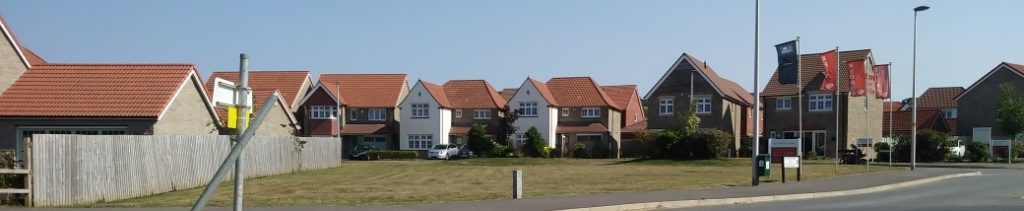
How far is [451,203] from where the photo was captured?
53.6ft

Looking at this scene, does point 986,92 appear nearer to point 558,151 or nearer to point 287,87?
point 558,151

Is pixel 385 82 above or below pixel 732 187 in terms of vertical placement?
above

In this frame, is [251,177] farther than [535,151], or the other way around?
[535,151]

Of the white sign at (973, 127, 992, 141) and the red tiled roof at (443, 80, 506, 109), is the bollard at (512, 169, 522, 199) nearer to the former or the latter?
the white sign at (973, 127, 992, 141)

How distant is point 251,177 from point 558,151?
35468 mm

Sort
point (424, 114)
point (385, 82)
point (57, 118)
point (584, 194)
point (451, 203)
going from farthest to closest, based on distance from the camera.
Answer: point (385, 82), point (424, 114), point (57, 118), point (584, 194), point (451, 203)

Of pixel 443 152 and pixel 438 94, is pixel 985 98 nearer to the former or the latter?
pixel 443 152

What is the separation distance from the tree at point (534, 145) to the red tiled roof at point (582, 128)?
3.59 m

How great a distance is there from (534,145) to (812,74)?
19822 millimetres

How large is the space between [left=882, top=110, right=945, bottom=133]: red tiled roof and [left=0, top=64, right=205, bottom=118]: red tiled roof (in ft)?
167

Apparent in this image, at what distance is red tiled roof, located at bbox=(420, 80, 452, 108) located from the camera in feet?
211

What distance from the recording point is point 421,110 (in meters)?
64.8

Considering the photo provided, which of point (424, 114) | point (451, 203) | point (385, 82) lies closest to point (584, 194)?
point (451, 203)

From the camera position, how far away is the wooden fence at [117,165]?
53.5ft
